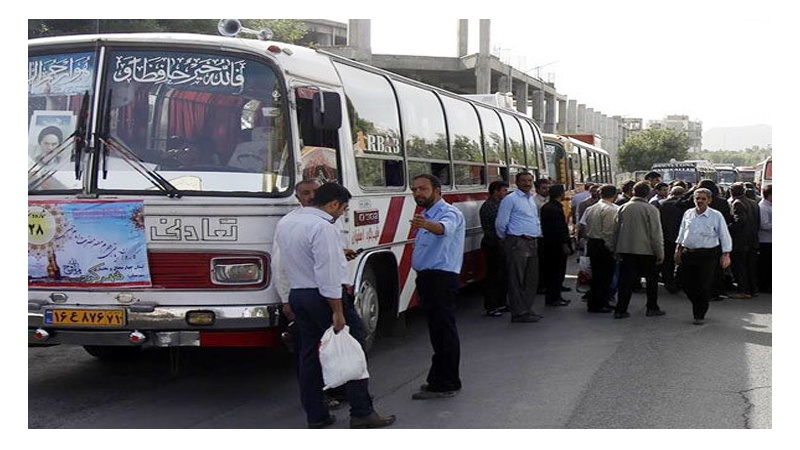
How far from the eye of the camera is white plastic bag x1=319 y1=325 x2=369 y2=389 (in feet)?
18.8

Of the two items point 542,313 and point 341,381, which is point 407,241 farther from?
point 341,381

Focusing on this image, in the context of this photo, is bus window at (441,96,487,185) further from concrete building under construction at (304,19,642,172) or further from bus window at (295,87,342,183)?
concrete building under construction at (304,19,642,172)

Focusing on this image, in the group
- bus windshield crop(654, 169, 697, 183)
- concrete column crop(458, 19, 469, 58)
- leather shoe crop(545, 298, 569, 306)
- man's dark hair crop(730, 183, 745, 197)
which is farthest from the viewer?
concrete column crop(458, 19, 469, 58)

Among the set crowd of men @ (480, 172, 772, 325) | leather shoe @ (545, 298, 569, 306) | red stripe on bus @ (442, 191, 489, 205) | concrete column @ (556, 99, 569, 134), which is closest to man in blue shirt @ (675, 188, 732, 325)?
crowd of men @ (480, 172, 772, 325)

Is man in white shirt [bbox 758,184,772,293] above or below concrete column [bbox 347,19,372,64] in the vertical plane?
below

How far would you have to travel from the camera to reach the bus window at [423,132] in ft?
31.0

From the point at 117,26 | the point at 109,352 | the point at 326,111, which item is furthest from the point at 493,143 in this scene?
the point at 117,26

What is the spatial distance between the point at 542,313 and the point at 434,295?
473 cm

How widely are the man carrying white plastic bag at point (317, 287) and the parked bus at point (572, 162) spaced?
13.5 meters

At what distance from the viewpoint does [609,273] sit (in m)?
11.2

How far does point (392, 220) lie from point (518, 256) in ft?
7.16

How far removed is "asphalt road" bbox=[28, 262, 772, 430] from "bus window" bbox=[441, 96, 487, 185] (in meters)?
2.17

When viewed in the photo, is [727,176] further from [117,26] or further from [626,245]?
[626,245]

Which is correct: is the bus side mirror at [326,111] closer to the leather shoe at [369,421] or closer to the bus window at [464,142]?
the leather shoe at [369,421]
